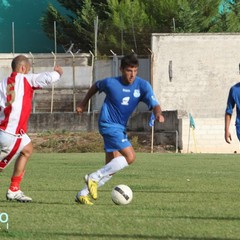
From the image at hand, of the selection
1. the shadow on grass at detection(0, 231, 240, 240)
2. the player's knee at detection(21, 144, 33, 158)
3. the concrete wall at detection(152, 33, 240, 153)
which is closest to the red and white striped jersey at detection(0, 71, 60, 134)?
the player's knee at detection(21, 144, 33, 158)

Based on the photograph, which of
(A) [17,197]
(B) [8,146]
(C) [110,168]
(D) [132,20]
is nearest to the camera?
(B) [8,146]

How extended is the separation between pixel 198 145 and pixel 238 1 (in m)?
19.1

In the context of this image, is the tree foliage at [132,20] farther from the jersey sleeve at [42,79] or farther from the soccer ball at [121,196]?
the soccer ball at [121,196]

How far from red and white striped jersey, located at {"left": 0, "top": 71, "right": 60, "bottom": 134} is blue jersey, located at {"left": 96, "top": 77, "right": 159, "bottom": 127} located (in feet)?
2.70

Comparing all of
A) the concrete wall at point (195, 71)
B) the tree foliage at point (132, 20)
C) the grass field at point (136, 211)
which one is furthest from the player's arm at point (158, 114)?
the tree foliage at point (132, 20)

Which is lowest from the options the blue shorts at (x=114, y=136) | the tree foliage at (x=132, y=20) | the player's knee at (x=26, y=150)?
the player's knee at (x=26, y=150)

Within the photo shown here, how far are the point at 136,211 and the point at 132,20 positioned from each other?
4311 centimetres

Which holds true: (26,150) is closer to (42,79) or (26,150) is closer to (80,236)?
(42,79)

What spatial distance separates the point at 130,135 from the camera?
42875 millimetres

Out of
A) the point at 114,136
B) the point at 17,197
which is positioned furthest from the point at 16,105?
the point at 114,136

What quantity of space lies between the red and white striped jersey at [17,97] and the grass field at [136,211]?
100 centimetres

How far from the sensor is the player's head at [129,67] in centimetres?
1332

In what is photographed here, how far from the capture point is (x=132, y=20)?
180 feet

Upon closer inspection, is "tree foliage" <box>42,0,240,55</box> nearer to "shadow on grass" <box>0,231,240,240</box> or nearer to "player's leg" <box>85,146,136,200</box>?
"player's leg" <box>85,146,136,200</box>
